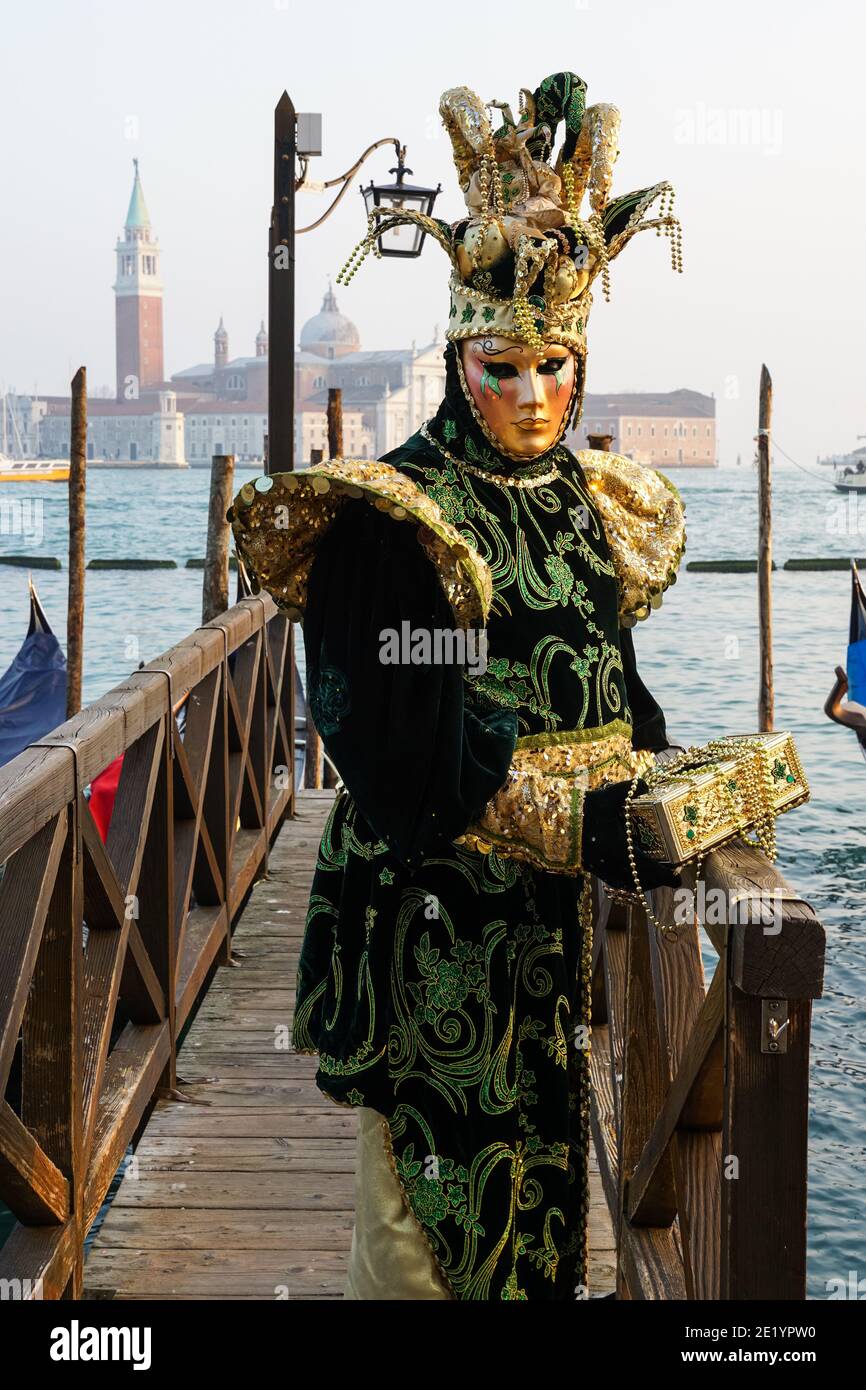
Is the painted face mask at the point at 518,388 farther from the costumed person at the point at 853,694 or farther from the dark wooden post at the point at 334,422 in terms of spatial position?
the costumed person at the point at 853,694

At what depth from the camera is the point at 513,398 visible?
2193 mm

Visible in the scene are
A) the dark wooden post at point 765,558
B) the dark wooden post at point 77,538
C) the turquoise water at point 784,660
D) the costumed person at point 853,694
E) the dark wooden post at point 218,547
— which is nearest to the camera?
the turquoise water at point 784,660

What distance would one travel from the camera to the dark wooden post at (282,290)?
26.1 ft

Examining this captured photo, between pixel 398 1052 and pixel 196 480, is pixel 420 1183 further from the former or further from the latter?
pixel 196 480

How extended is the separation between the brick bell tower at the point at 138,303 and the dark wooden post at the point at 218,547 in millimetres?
129264

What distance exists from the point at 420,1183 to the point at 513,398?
113cm

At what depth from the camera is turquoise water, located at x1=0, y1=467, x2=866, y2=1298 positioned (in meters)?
6.96

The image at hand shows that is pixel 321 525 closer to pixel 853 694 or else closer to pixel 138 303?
pixel 853 694

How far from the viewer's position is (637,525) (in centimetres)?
248

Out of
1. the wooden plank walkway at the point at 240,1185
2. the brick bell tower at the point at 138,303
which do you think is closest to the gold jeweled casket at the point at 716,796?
the wooden plank walkway at the point at 240,1185

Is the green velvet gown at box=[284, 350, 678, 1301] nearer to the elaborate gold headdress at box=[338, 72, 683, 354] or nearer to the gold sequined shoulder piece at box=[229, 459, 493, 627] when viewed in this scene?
the gold sequined shoulder piece at box=[229, 459, 493, 627]

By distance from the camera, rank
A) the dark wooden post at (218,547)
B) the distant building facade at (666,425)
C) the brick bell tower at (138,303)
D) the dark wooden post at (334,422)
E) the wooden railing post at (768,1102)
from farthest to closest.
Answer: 1. the brick bell tower at (138,303)
2. the distant building facade at (666,425)
3. the dark wooden post at (334,422)
4. the dark wooden post at (218,547)
5. the wooden railing post at (768,1102)

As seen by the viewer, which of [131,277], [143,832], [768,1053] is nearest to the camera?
[768,1053]
